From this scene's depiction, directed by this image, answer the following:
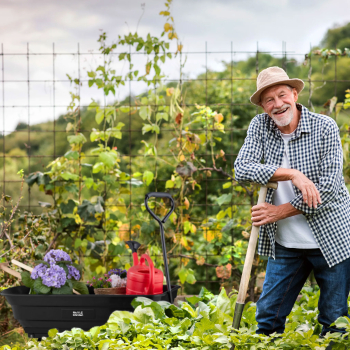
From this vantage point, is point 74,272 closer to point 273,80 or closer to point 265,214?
point 265,214

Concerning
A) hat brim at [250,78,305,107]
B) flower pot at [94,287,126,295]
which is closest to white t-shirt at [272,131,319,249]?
hat brim at [250,78,305,107]

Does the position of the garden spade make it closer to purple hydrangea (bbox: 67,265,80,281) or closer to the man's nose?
the man's nose

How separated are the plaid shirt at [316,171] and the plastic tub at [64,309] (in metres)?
0.94

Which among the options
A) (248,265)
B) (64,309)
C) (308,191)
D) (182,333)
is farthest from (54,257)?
(308,191)

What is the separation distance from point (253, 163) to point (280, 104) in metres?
0.27

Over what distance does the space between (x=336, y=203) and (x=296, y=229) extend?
0.20m

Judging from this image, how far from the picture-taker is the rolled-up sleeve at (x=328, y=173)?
171cm

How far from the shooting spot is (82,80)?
3.24 m

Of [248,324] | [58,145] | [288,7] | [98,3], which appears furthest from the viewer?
[58,145]

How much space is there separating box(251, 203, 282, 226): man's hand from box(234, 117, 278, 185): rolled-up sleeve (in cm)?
11

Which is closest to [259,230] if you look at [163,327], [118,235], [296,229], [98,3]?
[296,229]

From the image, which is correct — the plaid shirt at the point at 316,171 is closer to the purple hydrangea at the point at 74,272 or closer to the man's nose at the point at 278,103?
the man's nose at the point at 278,103

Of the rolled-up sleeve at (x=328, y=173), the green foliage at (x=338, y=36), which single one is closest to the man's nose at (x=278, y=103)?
the rolled-up sleeve at (x=328, y=173)

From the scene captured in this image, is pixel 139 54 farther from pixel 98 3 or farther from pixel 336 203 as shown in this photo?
pixel 98 3
